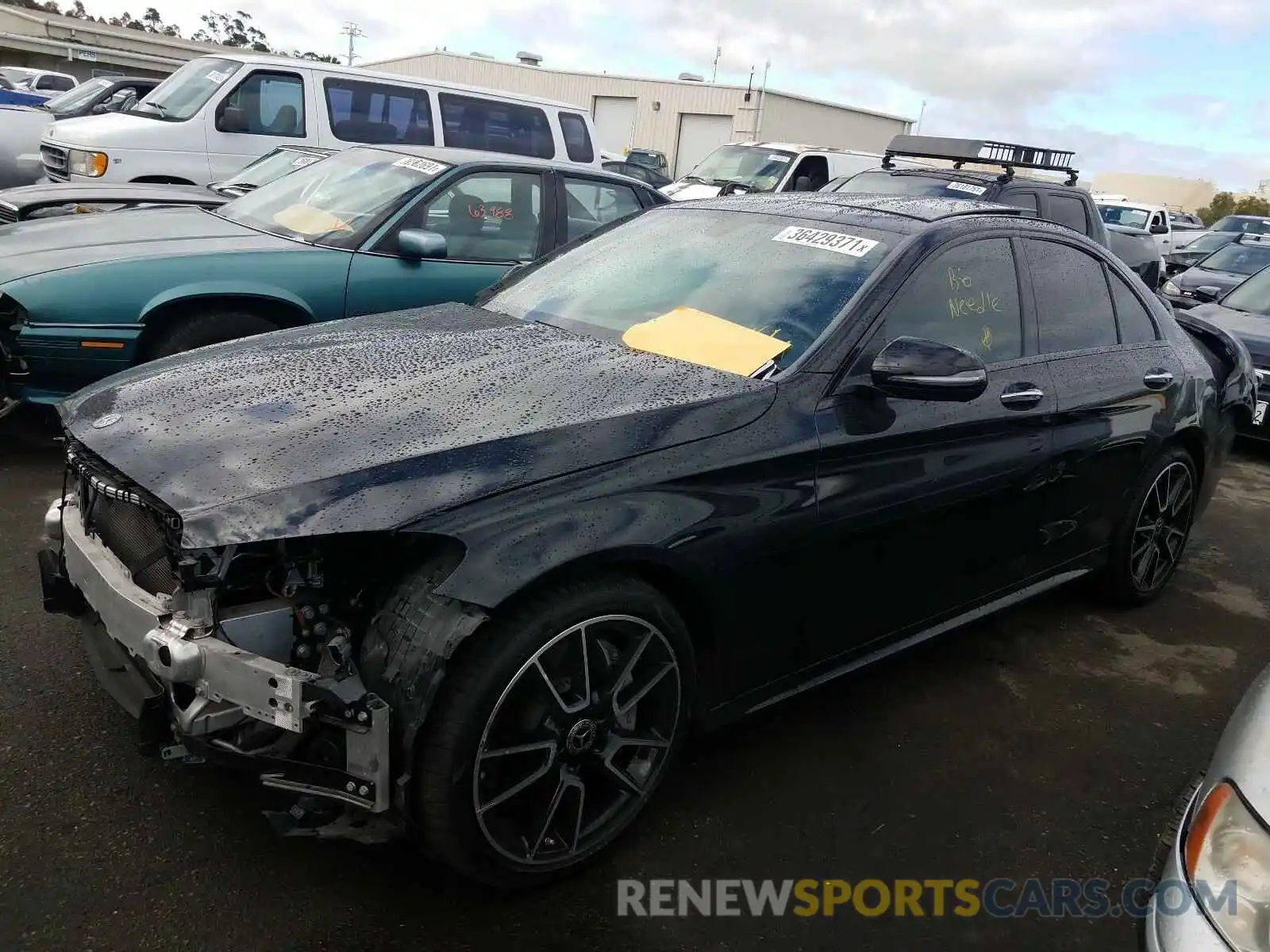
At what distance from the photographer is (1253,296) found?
846 centimetres

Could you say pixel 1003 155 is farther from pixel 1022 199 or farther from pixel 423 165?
pixel 423 165

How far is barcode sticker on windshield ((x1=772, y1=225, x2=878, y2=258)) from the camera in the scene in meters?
3.06

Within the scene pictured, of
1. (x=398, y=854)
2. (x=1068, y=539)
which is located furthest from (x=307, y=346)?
(x=1068, y=539)

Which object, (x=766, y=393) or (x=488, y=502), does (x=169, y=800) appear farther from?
(x=766, y=393)

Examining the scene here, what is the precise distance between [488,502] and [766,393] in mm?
902

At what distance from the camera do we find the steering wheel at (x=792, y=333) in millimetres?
2762

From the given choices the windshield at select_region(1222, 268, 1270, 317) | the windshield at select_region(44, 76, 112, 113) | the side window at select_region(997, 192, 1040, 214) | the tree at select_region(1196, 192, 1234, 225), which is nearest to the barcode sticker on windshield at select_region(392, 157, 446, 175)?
the side window at select_region(997, 192, 1040, 214)

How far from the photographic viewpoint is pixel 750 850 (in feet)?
8.37

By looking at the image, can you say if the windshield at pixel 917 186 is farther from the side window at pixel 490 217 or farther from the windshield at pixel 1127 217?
the windshield at pixel 1127 217

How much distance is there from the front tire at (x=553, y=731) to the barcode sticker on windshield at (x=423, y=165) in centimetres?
382

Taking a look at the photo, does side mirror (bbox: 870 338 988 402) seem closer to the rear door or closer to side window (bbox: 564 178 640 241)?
the rear door

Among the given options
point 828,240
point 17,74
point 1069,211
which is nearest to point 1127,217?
point 1069,211

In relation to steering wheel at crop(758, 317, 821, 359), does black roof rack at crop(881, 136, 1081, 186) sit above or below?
above

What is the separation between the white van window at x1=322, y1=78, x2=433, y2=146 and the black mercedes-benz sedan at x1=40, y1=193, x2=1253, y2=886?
6254mm
